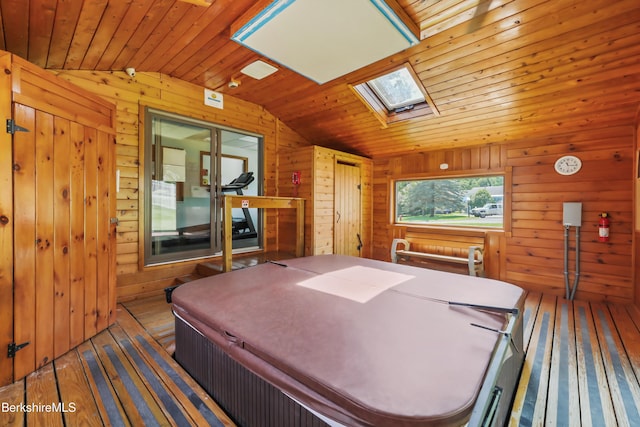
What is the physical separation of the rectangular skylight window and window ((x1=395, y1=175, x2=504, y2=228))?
59.6 inches

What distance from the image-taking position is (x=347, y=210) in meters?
4.71

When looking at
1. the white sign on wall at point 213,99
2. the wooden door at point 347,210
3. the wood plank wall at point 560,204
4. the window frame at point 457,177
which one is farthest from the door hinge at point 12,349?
the wood plank wall at point 560,204

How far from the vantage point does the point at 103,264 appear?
7.74ft

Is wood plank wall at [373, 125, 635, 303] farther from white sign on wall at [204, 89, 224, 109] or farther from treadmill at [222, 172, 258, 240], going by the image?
white sign on wall at [204, 89, 224, 109]

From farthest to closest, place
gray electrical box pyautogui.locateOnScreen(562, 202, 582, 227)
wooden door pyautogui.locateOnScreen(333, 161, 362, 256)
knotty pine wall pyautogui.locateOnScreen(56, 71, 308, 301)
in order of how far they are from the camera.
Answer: wooden door pyautogui.locateOnScreen(333, 161, 362, 256), gray electrical box pyautogui.locateOnScreen(562, 202, 582, 227), knotty pine wall pyautogui.locateOnScreen(56, 71, 308, 301)

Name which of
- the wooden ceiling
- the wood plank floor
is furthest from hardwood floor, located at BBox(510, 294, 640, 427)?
the wooden ceiling

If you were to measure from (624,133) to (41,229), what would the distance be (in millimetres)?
5473

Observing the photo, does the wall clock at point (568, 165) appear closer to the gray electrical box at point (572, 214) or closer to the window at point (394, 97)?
the gray electrical box at point (572, 214)

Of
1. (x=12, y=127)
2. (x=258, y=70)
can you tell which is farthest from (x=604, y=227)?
(x=12, y=127)

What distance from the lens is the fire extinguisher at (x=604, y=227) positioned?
10.2 ft

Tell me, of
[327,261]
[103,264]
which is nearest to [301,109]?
[327,261]

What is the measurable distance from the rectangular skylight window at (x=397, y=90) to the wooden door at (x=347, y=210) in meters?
1.23

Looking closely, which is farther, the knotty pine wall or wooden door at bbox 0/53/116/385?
the knotty pine wall

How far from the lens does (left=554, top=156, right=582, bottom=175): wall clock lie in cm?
336
